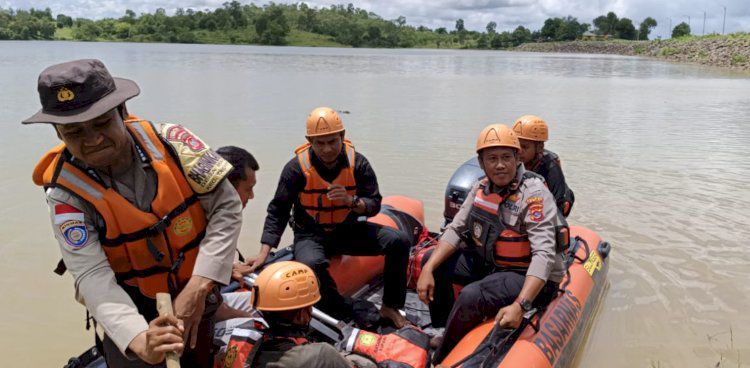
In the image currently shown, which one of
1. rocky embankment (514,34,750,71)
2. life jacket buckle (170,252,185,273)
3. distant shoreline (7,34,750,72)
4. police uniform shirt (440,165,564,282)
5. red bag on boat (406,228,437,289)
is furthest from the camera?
distant shoreline (7,34,750,72)

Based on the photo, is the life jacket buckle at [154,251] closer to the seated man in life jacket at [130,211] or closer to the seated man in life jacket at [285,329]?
the seated man in life jacket at [130,211]

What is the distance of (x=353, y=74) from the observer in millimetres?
25938

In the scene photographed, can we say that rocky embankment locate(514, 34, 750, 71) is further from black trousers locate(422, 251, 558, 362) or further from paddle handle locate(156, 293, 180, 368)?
A: paddle handle locate(156, 293, 180, 368)

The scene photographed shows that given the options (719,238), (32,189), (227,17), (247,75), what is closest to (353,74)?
(247,75)

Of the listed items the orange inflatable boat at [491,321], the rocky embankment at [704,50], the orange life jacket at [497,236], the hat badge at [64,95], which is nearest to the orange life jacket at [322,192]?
the orange inflatable boat at [491,321]

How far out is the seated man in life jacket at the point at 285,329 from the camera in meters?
2.10

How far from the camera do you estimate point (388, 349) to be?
9.35ft

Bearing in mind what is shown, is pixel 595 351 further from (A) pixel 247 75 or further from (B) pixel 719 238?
(A) pixel 247 75

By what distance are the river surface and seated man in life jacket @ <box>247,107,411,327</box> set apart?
153 centimetres

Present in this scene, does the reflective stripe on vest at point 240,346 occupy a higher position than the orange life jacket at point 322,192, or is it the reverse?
the orange life jacket at point 322,192

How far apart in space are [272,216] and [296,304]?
155cm

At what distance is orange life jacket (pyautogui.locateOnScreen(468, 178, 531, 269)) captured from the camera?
306 cm

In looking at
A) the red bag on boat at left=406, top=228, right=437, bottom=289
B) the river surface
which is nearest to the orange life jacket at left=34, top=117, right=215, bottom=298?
the red bag on boat at left=406, top=228, right=437, bottom=289

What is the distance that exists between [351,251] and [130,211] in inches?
79.4
